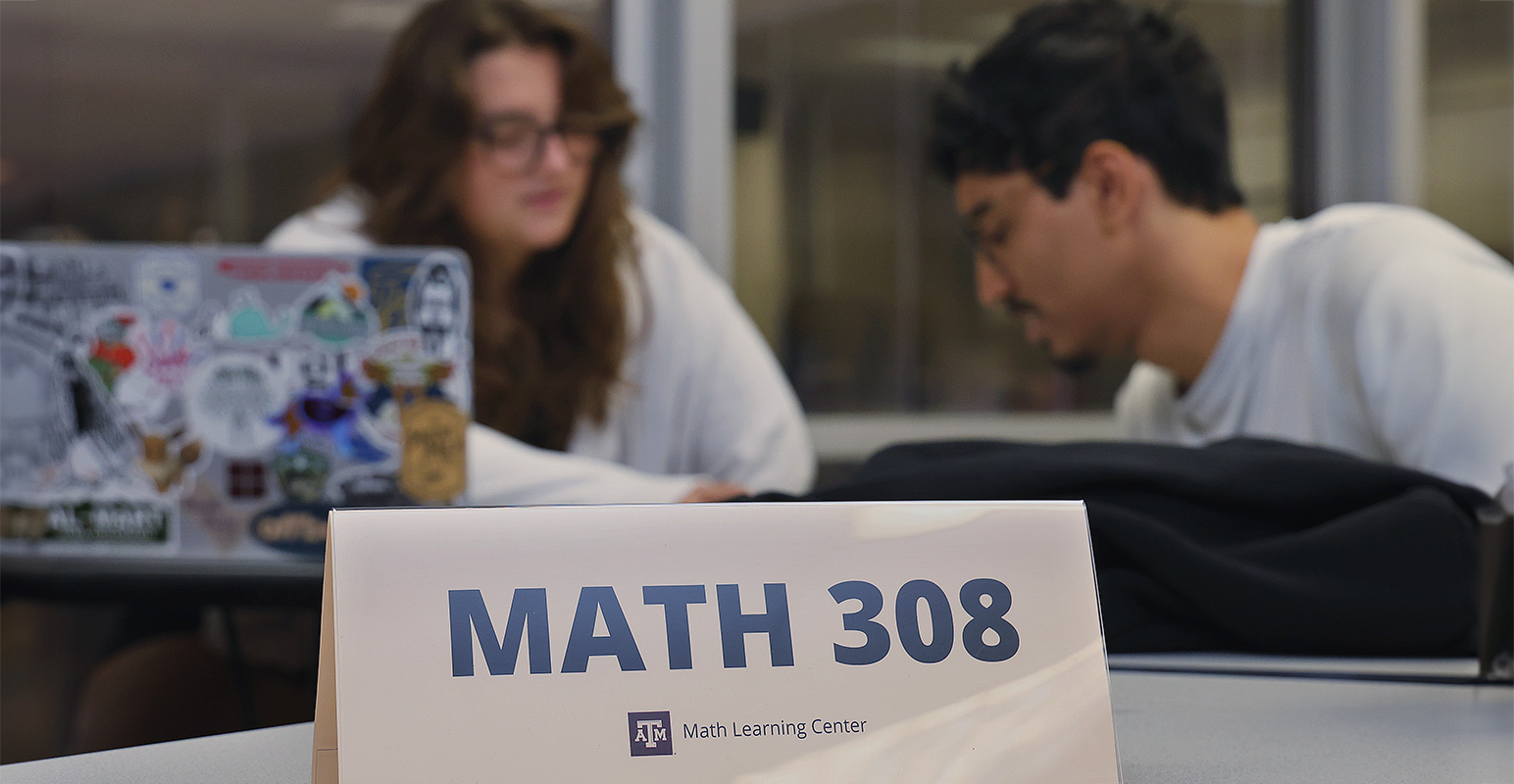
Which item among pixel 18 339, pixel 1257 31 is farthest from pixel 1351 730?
pixel 1257 31

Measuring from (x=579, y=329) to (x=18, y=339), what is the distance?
0.81m

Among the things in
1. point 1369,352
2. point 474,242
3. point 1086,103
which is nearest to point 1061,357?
point 1086,103

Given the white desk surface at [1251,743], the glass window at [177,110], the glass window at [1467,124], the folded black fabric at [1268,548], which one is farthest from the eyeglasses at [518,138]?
the glass window at [1467,124]

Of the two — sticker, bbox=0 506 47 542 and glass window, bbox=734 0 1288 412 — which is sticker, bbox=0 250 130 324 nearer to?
sticker, bbox=0 506 47 542

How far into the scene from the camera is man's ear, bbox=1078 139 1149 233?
166 cm

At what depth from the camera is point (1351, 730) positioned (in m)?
0.47

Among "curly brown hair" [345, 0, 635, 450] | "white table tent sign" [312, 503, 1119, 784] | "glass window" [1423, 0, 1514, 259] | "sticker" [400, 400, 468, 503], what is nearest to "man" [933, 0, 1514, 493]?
"glass window" [1423, 0, 1514, 259]

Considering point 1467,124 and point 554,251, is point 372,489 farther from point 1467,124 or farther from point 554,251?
point 1467,124

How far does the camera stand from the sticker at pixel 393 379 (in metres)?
0.92

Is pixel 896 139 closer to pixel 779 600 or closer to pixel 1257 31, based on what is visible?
pixel 1257 31

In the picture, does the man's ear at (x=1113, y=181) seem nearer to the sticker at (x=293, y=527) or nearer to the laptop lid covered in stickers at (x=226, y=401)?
the laptop lid covered in stickers at (x=226, y=401)

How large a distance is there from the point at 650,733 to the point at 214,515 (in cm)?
72

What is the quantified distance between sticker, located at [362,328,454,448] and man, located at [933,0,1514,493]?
1.02m

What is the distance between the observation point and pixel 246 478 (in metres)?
0.92
